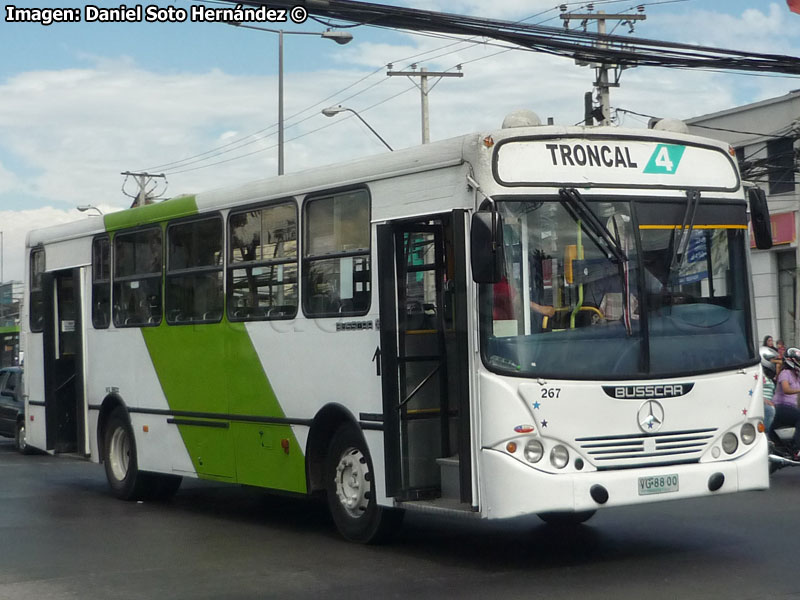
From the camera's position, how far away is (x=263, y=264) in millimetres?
11125

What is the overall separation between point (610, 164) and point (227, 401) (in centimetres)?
459

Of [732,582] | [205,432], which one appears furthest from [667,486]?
[205,432]

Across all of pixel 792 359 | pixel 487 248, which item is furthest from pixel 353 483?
pixel 792 359

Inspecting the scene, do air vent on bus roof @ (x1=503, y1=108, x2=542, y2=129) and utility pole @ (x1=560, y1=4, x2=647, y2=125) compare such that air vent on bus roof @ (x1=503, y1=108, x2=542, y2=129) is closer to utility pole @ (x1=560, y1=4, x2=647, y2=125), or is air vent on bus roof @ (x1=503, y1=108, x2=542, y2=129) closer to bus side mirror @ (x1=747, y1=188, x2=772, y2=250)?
bus side mirror @ (x1=747, y1=188, x2=772, y2=250)

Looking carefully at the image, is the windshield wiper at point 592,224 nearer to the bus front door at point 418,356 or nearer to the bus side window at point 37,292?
the bus front door at point 418,356

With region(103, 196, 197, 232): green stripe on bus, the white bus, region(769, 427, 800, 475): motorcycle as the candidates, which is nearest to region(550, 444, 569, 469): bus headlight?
the white bus

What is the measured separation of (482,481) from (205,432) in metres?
4.26

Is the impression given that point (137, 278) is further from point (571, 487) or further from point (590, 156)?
point (571, 487)

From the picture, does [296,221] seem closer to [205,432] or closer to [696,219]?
[205,432]

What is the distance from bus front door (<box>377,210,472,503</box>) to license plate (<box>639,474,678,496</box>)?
1.41m

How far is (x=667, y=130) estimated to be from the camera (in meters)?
9.48

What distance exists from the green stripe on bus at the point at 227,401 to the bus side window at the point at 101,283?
51.6 inches

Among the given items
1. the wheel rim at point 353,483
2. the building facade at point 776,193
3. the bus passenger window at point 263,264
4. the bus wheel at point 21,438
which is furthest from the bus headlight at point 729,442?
the building facade at point 776,193

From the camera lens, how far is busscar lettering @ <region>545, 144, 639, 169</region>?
348 inches
